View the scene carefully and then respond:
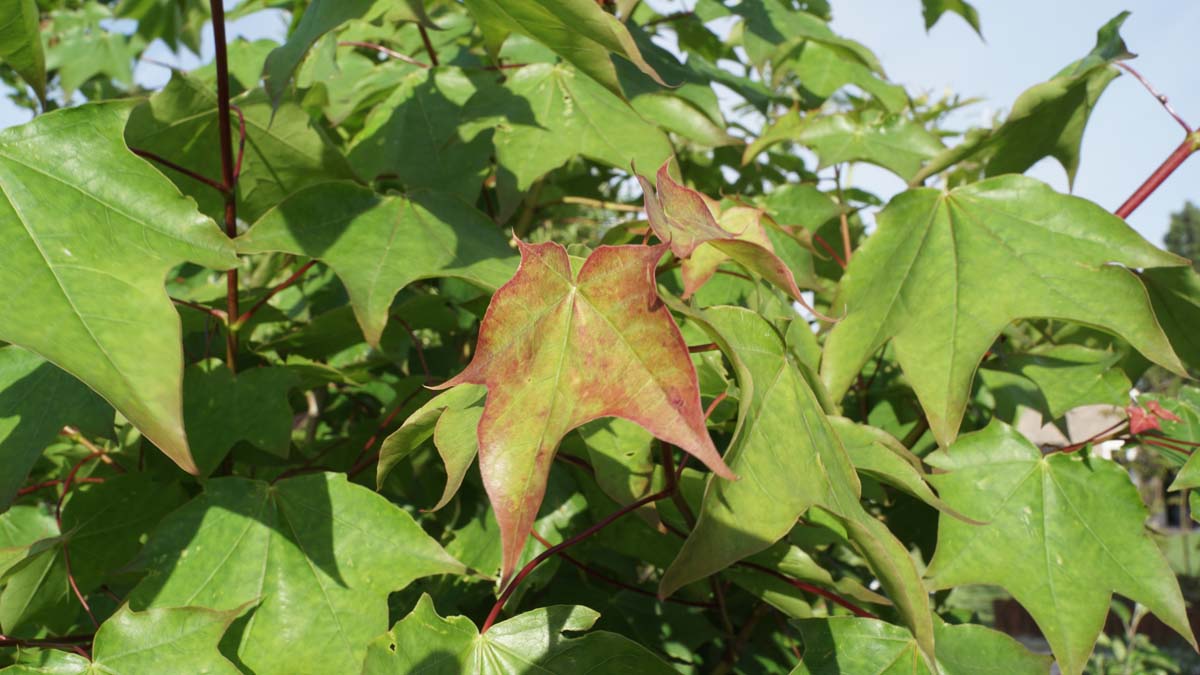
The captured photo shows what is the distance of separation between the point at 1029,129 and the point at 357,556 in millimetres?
1099

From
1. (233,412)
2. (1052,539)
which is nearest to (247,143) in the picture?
(233,412)

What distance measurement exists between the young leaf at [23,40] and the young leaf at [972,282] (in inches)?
36.7

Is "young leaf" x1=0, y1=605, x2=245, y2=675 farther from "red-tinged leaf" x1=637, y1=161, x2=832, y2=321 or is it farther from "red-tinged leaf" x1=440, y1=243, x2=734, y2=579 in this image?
"red-tinged leaf" x1=637, y1=161, x2=832, y2=321

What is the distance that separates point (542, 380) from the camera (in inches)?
28.6

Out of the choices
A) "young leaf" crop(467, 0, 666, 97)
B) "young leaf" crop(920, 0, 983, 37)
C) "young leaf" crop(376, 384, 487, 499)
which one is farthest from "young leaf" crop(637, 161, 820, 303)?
"young leaf" crop(920, 0, 983, 37)

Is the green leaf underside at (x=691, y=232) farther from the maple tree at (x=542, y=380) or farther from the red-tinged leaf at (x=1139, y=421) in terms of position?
the red-tinged leaf at (x=1139, y=421)

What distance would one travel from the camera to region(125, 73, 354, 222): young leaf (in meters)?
1.15

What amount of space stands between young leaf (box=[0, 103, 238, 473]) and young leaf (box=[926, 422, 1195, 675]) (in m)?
0.83

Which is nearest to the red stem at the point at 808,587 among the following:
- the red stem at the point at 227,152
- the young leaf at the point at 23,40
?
the red stem at the point at 227,152

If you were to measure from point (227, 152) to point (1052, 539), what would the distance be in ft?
3.57

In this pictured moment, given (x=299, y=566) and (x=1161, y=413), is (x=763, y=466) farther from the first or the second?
(x=1161, y=413)

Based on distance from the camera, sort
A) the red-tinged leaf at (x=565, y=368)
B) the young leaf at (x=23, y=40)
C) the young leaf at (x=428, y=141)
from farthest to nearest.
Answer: the young leaf at (x=428, y=141) < the young leaf at (x=23, y=40) < the red-tinged leaf at (x=565, y=368)

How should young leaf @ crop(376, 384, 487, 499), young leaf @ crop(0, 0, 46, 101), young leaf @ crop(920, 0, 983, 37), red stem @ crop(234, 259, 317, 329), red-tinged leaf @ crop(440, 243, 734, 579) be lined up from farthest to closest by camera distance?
young leaf @ crop(920, 0, 983, 37), red stem @ crop(234, 259, 317, 329), young leaf @ crop(0, 0, 46, 101), young leaf @ crop(376, 384, 487, 499), red-tinged leaf @ crop(440, 243, 734, 579)

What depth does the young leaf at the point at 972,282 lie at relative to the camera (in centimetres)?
103
